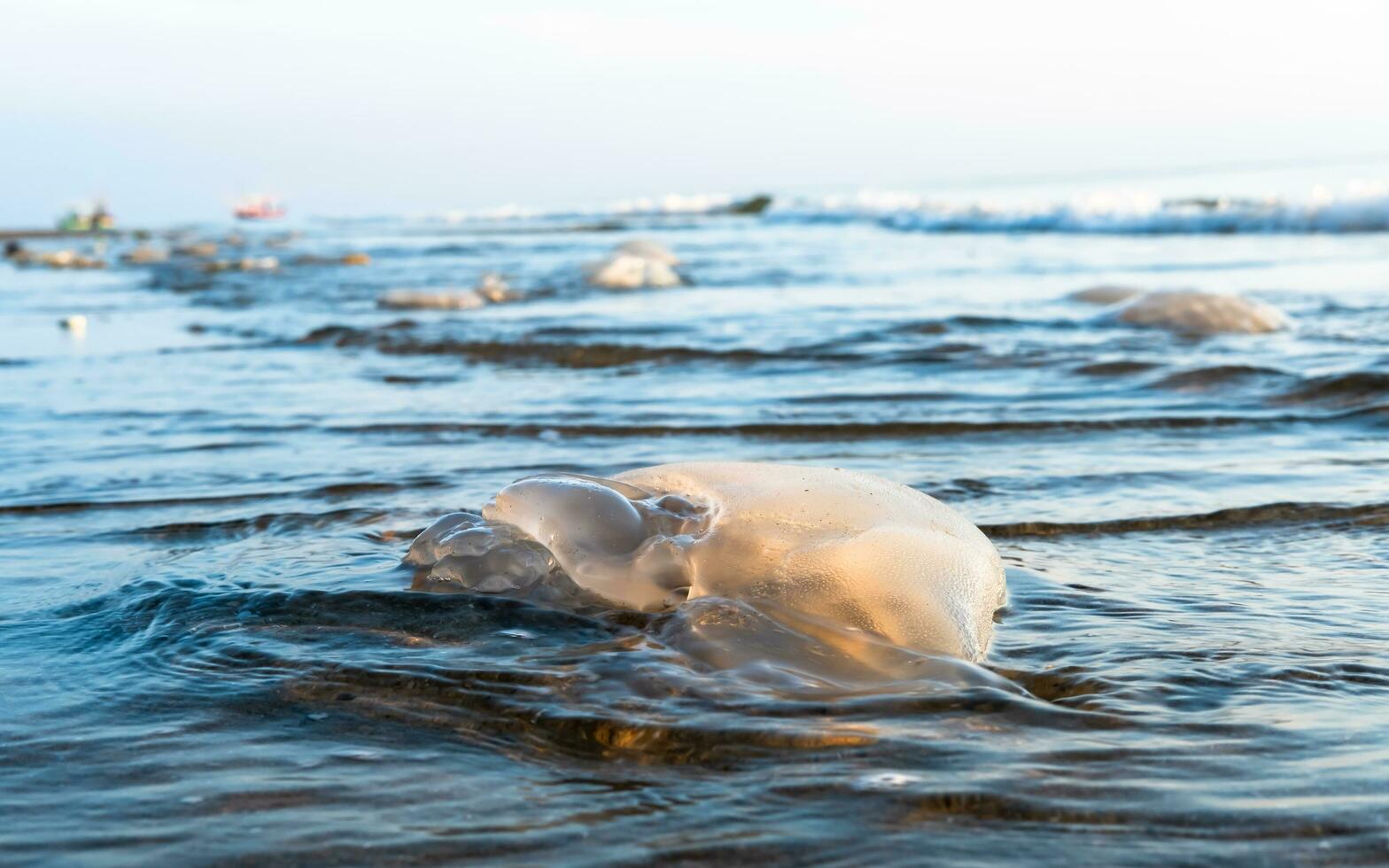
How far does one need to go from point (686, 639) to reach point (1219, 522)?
1920 mm

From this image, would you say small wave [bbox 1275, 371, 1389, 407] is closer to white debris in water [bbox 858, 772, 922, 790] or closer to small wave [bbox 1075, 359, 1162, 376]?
small wave [bbox 1075, 359, 1162, 376]

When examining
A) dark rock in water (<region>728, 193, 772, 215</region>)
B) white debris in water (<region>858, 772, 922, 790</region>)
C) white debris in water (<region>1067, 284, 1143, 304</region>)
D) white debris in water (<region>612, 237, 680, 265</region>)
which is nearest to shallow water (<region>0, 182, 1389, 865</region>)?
white debris in water (<region>858, 772, 922, 790</region>)

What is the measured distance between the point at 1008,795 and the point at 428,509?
2.52 metres

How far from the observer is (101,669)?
2584mm

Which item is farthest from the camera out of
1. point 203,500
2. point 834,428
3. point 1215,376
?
point 1215,376

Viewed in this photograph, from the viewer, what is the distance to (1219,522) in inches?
151

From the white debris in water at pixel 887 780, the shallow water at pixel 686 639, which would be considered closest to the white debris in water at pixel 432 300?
the shallow water at pixel 686 639

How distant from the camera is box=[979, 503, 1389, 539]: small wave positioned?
379 cm

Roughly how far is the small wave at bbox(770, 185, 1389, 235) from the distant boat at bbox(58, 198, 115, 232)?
35548 millimetres

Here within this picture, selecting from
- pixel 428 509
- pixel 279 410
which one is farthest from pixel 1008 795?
pixel 279 410

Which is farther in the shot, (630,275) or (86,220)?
(86,220)

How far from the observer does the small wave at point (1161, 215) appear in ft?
75.2

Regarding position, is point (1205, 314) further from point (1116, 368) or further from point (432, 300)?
point (432, 300)

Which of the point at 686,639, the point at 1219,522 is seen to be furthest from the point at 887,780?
the point at 1219,522
